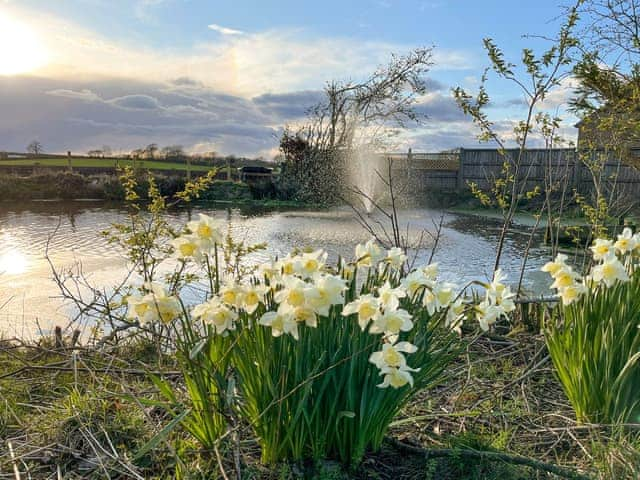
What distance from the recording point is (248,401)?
138cm

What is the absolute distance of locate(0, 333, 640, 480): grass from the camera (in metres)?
1.38

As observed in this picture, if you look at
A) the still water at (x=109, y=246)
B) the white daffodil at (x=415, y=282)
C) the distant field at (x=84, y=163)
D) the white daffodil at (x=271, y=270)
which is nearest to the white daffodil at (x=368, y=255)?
the white daffodil at (x=415, y=282)

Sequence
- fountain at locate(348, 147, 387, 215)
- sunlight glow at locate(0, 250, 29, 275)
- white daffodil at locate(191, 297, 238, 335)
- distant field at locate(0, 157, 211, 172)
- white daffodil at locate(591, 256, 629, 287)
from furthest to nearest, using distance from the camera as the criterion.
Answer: distant field at locate(0, 157, 211, 172) < fountain at locate(348, 147, 387, 215) < sunlight glow at locate(0, 250, 29, 275) < white daffodil at locate(591, 256, 629, 287) < white daffodil at locate(191, 297, 238, 335)

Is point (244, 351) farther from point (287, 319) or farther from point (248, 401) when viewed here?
point (287, 319)

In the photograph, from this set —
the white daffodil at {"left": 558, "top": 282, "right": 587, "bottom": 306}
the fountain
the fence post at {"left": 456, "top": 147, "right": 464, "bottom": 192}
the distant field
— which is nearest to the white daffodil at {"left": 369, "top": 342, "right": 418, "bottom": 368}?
the white daffodil at {"left": 558, "top": 282, "right": 587, "bottom": 306}

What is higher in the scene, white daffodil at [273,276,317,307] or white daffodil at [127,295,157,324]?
white daffodil at [273,276,317,307]

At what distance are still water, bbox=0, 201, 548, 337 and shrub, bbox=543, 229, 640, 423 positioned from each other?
1.61 metres

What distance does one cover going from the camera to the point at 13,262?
6.13m

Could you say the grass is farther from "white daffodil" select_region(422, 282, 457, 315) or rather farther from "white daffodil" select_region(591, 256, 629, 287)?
"white daffodil" select_region(591, 256, 629, 287)

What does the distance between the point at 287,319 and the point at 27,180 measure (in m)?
18.0

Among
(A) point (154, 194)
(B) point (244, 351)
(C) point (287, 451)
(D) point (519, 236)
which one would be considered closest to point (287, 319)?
(B) point (244, 351)

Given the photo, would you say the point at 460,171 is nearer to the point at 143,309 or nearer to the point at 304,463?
the point at 304,463

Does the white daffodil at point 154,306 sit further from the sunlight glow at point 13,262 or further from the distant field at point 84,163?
the distant field at point 84,163

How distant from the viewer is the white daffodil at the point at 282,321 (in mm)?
1072
